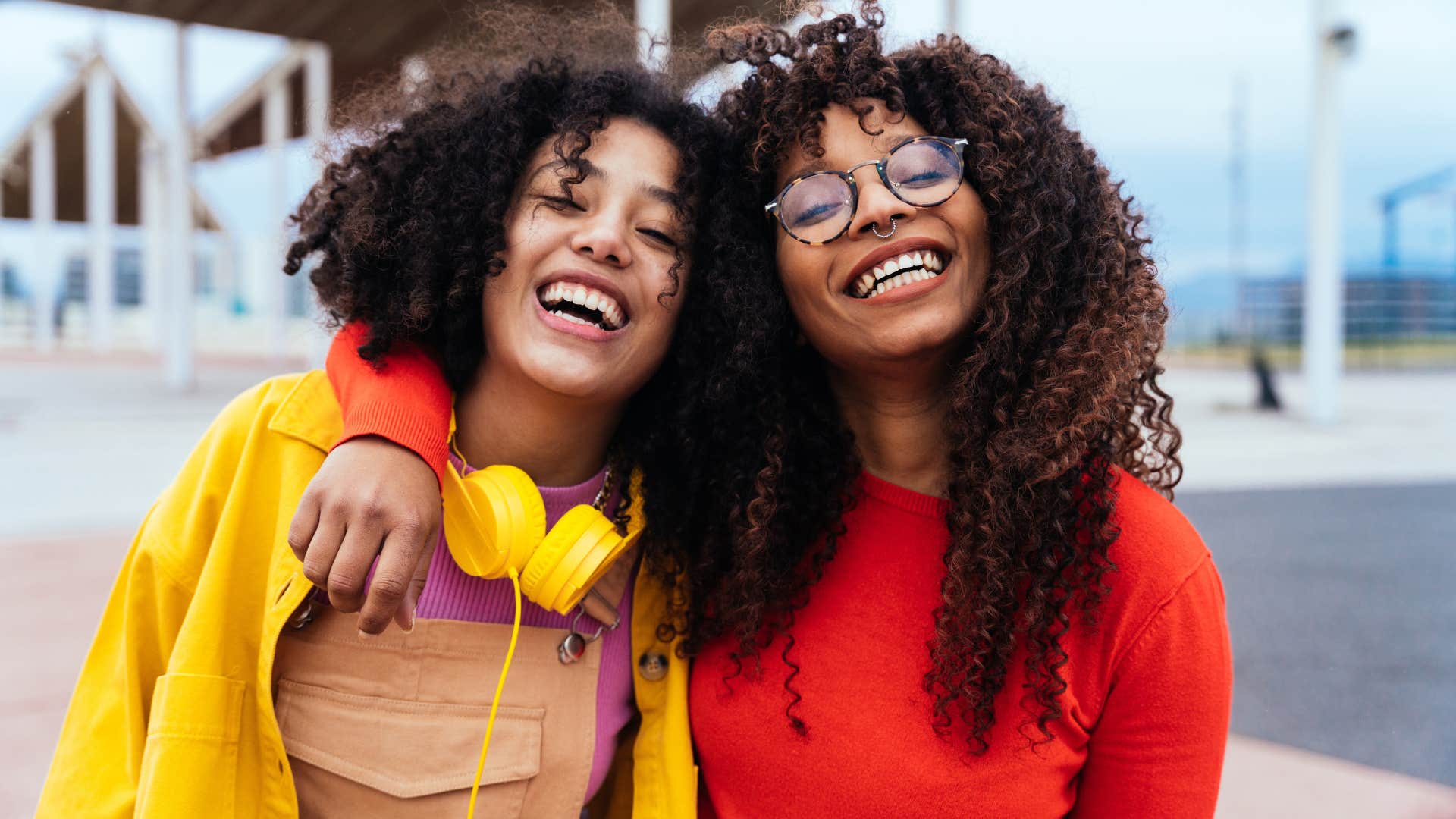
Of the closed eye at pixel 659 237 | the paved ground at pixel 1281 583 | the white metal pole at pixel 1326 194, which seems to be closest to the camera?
the closed eye at pixel 659 237

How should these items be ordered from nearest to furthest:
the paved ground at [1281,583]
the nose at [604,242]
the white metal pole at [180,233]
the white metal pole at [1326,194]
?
the nose at [604,242] < the paved ground at [1281,583] < the white metal pole at [1326,194] < the white metal pole at [180,233]

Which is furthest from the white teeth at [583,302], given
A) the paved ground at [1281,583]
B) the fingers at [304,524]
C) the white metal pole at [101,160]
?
the white metal pole at [101,160]

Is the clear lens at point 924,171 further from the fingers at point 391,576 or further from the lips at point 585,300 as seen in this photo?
the fingers at point 391,576

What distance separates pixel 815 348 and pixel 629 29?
95 cm

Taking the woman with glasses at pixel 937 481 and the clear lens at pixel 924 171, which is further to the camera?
the clear lens at pixel 924 171

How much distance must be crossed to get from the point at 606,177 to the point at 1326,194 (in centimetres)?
1458

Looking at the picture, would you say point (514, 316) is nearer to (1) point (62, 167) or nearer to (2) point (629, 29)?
(2) point (629, 29)

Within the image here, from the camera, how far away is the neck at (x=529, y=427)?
6.70 feet

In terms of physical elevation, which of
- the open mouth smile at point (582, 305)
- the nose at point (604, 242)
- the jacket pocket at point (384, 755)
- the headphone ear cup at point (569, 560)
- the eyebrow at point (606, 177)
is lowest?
the jacket pocket at point (384, 755)

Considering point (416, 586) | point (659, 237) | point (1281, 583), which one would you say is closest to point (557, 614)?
point (416, 586)

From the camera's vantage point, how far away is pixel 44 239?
102 ft

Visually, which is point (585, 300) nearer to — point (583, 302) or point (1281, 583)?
point (583, 302)

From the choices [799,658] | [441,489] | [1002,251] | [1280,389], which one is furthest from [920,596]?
[1280,389]

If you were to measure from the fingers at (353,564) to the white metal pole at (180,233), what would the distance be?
18526 millimetres
